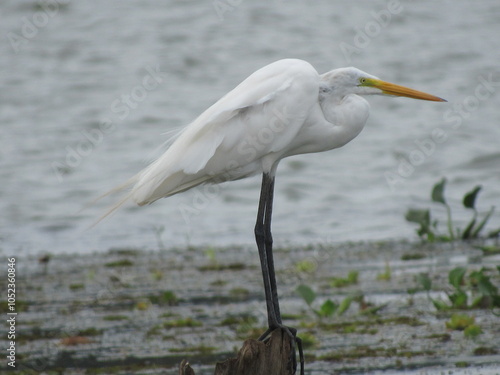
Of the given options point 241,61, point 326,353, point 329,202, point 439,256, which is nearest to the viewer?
point 326,353

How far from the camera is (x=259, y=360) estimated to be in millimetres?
4160

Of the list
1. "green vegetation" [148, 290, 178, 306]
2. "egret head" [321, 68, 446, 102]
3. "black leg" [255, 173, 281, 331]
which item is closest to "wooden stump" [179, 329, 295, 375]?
"black leg" [255, 173, 281, 331]

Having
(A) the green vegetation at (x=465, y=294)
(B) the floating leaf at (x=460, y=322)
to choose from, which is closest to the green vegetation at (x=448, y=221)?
(A) the green vegetation at (x=465, y=294)

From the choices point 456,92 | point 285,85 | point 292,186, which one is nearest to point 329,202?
point 292,186

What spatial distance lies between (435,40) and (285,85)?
15.3 metres

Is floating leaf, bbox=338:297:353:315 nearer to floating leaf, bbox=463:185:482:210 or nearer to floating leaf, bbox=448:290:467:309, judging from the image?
floating leaf, bbox=448:290:467:309

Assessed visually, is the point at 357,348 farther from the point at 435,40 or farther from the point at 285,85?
the point at 435,40

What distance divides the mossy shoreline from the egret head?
1589 millimetres

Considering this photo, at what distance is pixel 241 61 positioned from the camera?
738 inches

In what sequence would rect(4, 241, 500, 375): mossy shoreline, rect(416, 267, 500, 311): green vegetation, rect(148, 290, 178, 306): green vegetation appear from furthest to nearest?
1. rect(148, 290, 178, 306): green vegetation
2. rect(416, 267, 500, 311): green vegetation
3. rect(4, 241, 500, 375): mossy shoreline

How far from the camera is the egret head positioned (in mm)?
5035

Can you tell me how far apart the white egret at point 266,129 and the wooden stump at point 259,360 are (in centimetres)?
52


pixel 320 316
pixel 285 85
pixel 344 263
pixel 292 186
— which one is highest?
pixel 285 85

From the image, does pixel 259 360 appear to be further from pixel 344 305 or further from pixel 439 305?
pixel 439 305
